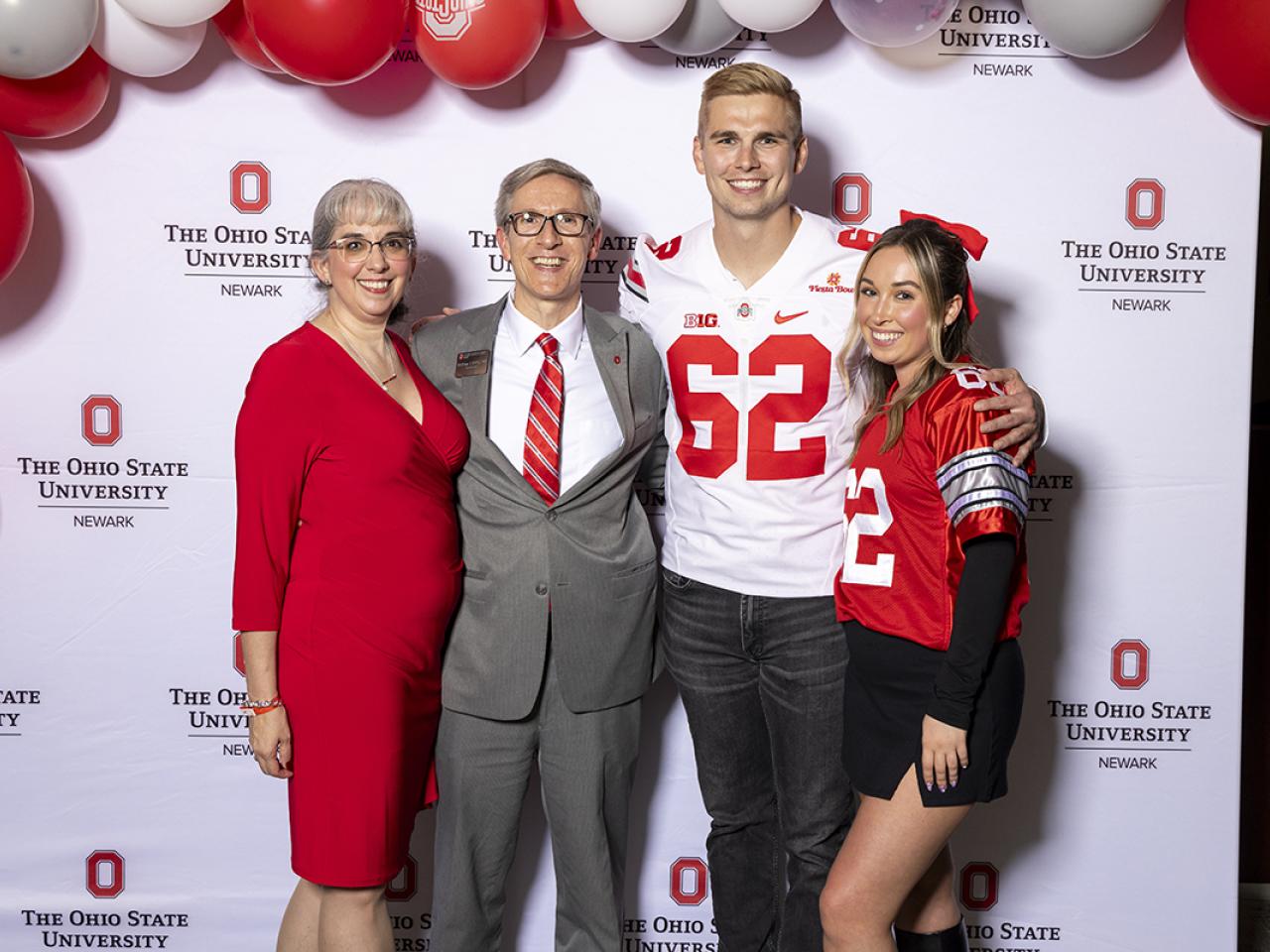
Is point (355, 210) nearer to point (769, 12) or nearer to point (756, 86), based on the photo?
point (756, 86)

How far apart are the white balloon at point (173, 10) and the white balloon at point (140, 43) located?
0.05 m

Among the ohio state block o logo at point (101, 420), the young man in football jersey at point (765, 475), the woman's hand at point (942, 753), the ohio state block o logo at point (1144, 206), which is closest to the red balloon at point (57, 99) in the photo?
the ohio state block o logo at point (101, 420)

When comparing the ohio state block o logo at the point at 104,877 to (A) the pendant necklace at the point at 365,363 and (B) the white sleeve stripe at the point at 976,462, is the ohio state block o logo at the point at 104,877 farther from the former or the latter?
(B) the white sleeve stripe at the point at 976,462

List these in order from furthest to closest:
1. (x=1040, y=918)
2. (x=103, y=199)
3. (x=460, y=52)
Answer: (x=1040, y=918) < (x=103, y=199) < (x=460, y=52)

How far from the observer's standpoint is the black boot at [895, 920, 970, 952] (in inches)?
77.4

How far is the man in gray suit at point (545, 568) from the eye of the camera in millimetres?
1991

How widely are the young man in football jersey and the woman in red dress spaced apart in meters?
0.46

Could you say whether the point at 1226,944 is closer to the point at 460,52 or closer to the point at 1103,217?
the point at 1103,217

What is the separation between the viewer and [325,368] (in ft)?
6.05

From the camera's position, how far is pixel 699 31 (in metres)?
2.30

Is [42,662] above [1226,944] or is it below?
above

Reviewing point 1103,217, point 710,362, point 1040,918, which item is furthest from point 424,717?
point 1103,217

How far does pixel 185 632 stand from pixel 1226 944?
238cm

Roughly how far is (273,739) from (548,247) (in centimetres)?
91
